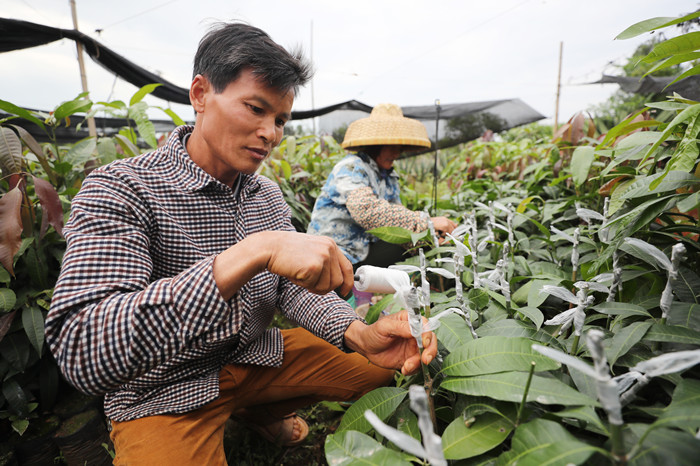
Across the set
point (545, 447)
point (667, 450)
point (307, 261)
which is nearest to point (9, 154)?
point (307, 261)

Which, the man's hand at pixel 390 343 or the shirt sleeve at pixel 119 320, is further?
the man's hand at pixel 390 343

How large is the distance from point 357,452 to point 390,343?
1.39 ft

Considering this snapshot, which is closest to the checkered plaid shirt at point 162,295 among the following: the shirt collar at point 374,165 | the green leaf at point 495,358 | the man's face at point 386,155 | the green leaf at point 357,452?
the green leaf at point 357,452

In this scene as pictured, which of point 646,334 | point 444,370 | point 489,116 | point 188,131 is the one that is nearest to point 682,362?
point 646,334

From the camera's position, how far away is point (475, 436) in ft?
1.82

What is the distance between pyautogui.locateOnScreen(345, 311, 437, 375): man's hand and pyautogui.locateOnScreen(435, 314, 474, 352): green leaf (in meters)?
0.10

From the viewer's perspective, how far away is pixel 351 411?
0.75 m

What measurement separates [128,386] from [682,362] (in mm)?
1234

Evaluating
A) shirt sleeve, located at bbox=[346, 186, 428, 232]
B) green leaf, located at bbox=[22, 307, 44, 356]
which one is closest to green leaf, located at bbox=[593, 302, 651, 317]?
shirt sleeve, located at bbox=[346, 186, 428, 232]

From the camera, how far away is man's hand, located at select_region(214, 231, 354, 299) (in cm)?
75

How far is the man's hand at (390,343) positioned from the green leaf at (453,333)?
0.33ft

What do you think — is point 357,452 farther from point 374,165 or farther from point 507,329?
point 374,165

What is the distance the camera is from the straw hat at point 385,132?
215 cm

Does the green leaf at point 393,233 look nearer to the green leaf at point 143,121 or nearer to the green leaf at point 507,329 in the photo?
the green leaf at point 507,329
